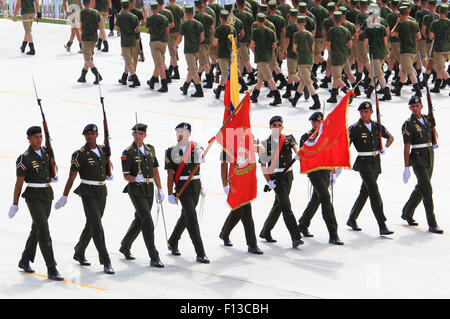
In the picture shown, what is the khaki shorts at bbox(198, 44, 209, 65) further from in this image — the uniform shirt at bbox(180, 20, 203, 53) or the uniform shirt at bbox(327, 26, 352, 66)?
the uniform shirt at bbox(327, 26, 352, 66)

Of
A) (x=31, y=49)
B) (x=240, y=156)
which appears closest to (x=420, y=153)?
(x=240, y=156)

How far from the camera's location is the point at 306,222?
554 inches

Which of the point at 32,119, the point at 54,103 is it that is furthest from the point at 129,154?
the point at 54,103

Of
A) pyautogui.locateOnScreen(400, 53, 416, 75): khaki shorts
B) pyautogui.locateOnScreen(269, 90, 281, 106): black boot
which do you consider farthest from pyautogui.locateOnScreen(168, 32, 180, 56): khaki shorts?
pyautogui.locateOnScreen(400, 53, 416, 75): khaki shorts

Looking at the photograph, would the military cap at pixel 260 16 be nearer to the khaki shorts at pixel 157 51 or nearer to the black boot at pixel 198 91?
the black boot at pixel 198 91

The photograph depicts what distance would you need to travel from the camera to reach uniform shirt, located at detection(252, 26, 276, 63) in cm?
2184

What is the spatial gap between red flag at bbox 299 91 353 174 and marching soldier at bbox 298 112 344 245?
12 cm

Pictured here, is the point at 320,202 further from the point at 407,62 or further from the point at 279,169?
the point at 407,62

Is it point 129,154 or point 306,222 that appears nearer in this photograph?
point 129,154

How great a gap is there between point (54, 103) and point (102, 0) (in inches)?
230

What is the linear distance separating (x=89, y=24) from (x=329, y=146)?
1111cm

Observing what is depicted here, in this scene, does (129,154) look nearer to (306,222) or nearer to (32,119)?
(306,222)

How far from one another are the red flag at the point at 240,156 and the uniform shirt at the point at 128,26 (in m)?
10.6

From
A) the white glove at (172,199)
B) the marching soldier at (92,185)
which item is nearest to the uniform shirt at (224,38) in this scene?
the white glove at (172,199)
